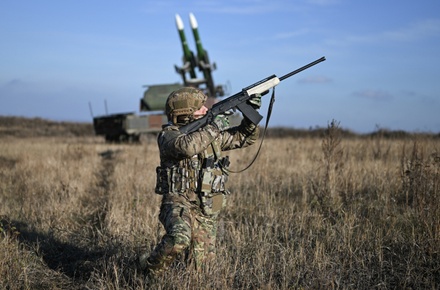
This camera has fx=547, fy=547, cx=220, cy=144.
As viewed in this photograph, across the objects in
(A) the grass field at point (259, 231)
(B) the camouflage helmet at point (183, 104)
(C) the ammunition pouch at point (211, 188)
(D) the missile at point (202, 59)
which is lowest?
(A) the grass field at point (259, 231)

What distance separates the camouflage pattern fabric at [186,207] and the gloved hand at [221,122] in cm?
6

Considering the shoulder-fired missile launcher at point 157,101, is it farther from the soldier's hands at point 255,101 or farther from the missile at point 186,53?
the soldier's hands at point 255,101

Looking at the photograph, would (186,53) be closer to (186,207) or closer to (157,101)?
(157,101)

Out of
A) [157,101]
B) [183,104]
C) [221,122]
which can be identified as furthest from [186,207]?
[157,101]

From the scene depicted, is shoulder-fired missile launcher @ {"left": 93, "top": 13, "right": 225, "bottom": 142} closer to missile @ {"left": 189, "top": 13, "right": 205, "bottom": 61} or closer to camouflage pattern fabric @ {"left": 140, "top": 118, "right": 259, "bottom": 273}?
missile @ {"left": 189, "top": 13, "right": 205, "bottom": 61}

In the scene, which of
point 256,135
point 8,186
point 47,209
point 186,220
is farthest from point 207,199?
point 8,186

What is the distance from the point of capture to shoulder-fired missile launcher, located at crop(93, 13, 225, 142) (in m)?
22.3

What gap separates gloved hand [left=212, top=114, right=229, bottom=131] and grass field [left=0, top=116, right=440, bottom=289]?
3.61 feet

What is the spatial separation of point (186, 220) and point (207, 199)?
32 cm

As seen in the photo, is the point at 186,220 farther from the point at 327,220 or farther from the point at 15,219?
the point at 15,219

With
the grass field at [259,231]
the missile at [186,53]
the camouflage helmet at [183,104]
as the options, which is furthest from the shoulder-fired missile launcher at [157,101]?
the camouflage helmet at [183,104]

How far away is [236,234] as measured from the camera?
5.66 m

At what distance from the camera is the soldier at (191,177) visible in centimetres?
432

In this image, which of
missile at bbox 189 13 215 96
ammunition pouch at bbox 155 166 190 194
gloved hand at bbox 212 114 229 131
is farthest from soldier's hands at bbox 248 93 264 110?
missile at bbox 189 13 215 96
